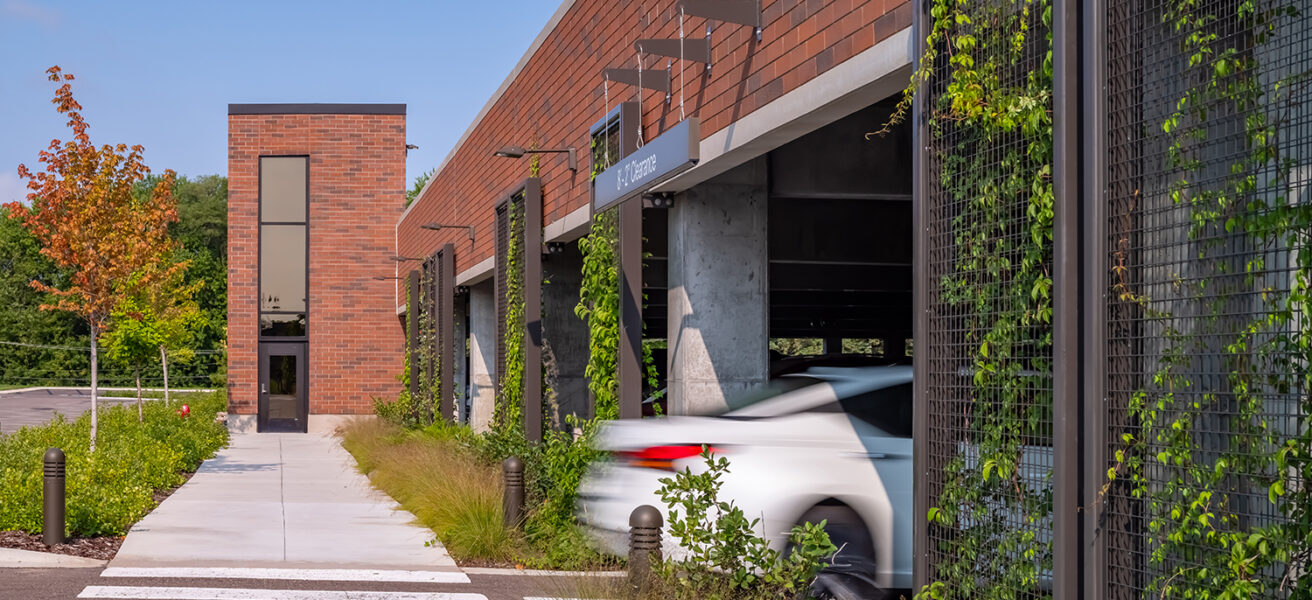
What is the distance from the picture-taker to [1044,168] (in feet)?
18.0

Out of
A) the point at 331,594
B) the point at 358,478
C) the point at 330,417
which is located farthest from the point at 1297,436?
the point at 330,417

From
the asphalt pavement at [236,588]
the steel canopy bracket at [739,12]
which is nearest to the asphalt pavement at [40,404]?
the asphalt pavement at [236,588]

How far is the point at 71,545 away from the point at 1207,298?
9619 mm

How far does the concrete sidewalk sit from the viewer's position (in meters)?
10.9

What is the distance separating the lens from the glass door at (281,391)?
35.3 metres

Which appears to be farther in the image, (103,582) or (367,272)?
(367,272)

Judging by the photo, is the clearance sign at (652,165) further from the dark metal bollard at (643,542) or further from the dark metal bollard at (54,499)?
the dark metal bollard at (54,499)

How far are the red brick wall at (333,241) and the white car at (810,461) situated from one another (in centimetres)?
2746

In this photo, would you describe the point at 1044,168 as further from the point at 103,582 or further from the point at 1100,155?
the point at 103,582

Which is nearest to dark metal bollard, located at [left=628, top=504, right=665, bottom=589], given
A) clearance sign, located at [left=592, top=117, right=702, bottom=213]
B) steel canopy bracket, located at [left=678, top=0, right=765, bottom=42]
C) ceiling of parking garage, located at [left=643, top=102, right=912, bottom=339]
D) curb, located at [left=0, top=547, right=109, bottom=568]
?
clearance sign, located at [left=592, top=117, right=702, bottom=213]

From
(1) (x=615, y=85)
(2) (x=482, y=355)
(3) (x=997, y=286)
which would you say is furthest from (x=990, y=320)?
(2) (x=482, y=355)

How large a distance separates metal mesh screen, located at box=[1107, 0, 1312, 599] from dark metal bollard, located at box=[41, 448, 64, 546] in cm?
844

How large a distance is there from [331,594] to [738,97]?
178 inches

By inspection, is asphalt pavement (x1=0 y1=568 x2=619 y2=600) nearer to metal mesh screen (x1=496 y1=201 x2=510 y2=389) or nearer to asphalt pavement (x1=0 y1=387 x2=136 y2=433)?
metal mesh screen (x1=496 y1=201 x2=510 y2=389)
